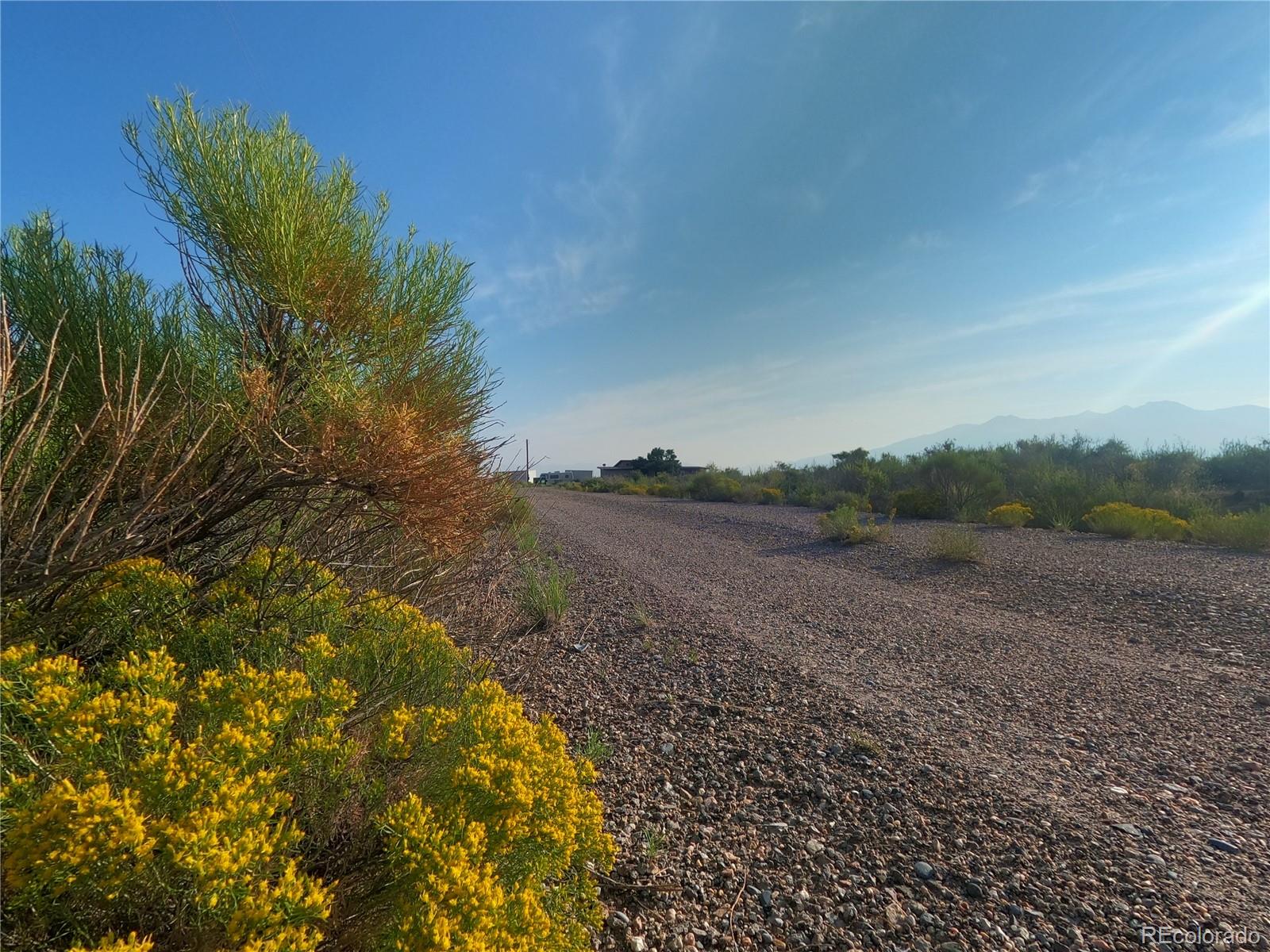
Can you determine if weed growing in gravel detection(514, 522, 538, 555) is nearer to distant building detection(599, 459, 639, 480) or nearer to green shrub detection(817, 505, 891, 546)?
green shrub detection(817, 505, 891, 546)

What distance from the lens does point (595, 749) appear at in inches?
108

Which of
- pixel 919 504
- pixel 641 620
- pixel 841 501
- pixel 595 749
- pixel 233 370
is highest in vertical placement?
pixel 233 370

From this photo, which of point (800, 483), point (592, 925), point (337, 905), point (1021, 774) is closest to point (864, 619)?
point (1021, 774)

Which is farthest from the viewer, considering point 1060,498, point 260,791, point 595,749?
point 1060,498

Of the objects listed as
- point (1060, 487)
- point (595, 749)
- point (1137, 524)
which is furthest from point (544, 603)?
point (1060, 487)

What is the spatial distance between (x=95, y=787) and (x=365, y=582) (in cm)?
260

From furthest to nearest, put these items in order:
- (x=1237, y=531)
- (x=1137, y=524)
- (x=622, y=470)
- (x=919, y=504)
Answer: (x=622, y=470)
(x=919, y=504)
(x=1137, y=524)
(x=1237, y=531)

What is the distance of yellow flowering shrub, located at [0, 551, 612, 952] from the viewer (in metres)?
1.10

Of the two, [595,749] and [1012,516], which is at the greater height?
[1012,516]

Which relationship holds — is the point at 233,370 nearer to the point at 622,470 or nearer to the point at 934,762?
the point at 934,762

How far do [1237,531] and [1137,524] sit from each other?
56.3 inches

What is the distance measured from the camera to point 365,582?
3.55 meters

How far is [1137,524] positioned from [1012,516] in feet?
7.71

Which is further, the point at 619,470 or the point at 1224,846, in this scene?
the point at 619,470
